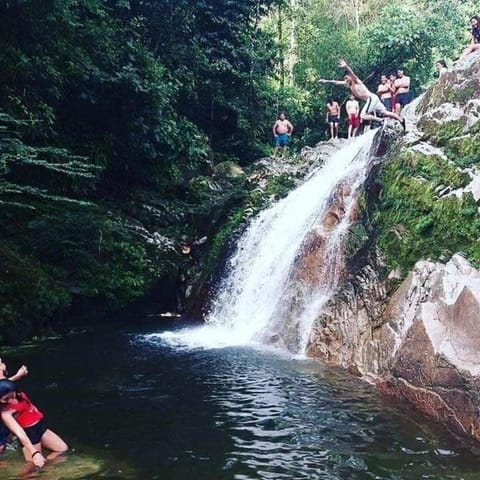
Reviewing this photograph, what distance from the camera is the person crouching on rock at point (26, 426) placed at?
18.5ft

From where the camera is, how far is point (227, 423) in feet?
22.1

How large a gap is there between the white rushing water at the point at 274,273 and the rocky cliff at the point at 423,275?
68 centimetres

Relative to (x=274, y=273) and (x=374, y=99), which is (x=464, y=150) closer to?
(x=374, y=99)

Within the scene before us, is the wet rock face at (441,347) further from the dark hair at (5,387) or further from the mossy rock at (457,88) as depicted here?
the mossy rock at (457,88)

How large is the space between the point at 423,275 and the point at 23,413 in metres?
5.38

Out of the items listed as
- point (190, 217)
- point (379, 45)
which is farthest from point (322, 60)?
point (190, 217)

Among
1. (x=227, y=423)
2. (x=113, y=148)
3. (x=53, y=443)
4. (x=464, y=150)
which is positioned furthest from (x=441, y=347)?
(x=113, y=148)

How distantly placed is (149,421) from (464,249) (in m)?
4.78

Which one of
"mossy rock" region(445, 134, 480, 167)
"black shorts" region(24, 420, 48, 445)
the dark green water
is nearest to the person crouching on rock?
"black shorts" region(24, 420, 48, 445)

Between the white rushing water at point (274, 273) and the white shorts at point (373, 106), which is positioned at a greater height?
the white shorts at point (373, 106)

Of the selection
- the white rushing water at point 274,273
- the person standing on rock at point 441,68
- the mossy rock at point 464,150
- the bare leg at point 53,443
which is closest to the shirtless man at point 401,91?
the person standing on rock at point 441,68

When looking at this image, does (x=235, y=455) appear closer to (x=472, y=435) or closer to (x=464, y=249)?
(x=472, y=435)

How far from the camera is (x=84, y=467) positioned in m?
5.62

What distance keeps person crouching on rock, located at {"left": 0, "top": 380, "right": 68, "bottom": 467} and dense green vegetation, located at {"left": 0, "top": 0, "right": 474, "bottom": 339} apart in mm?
Result: 3630
